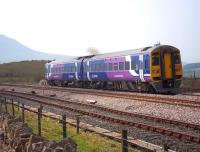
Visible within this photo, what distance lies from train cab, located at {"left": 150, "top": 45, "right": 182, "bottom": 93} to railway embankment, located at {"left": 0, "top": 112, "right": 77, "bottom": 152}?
52.8 ft

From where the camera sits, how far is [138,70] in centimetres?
2966

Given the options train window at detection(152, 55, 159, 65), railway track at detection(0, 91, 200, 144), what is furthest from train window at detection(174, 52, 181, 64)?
railway track at detection(0, 91, 200, 144)

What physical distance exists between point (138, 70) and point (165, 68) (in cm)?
206

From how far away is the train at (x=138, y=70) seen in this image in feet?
92.7

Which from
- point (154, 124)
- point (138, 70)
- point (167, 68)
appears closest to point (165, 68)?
point (167, 68)

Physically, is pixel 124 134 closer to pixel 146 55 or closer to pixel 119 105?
pixel 119 105

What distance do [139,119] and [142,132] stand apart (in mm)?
3151

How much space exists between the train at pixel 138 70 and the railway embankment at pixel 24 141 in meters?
16.3

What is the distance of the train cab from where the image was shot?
28062mm

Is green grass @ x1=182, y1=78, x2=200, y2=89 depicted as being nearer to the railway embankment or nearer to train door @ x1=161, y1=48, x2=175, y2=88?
train door @ x1=161, y1=48, x2=175, y2=88

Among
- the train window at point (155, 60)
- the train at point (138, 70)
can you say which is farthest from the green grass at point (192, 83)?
the train window at point (155, 60)

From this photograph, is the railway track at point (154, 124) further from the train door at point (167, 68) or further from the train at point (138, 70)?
the train door at point (167, 68)

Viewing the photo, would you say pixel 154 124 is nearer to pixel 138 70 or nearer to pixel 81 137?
pixel 81 137

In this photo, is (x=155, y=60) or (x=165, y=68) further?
(x=165, y=68)
